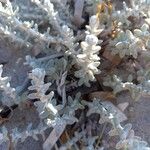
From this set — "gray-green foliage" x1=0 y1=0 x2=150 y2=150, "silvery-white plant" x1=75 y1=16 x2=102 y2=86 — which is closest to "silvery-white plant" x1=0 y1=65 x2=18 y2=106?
"gray-green foliage" x1=0 y1=0 x2=150 y2=150

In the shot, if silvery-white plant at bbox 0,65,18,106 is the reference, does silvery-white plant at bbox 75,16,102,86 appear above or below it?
above

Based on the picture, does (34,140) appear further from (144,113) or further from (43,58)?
(144,113)

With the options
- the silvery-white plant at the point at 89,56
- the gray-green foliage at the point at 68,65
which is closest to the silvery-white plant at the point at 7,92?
the gray-green foliage at the point at 68,65

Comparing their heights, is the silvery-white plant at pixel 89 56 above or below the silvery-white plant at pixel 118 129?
above

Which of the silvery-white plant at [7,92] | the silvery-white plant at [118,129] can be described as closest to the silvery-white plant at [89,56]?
the silvery-white plant at [118,129]

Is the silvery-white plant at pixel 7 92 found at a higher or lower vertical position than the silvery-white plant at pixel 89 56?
lower

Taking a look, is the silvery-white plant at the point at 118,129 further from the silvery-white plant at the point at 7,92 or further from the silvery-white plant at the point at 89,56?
the silvery-white plant at the point at 7,92

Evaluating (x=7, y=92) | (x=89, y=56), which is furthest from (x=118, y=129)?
(x=7, y=92)

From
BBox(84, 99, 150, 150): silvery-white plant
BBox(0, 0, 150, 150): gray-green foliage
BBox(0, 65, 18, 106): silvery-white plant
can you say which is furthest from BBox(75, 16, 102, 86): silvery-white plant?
BBox(0, 65, 18, 106): silvery-white plant

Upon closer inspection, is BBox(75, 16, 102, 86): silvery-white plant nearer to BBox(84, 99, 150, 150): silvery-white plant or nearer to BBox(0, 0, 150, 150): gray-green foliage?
BBox(0, 0, 150, 150): gray-green foliage

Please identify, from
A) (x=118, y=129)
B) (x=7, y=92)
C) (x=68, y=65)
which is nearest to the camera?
(x=118, y=129)

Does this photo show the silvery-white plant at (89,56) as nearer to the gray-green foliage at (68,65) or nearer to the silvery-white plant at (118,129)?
the gray-green foliage at (68,65)

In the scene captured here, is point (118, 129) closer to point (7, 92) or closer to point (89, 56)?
point (89, 56)
